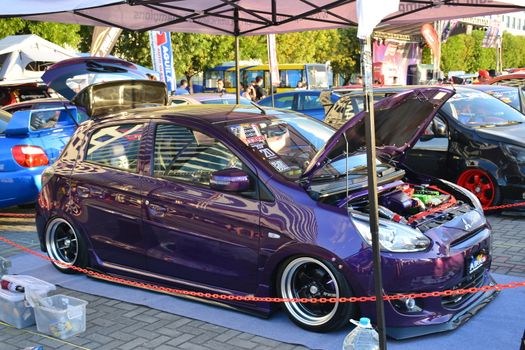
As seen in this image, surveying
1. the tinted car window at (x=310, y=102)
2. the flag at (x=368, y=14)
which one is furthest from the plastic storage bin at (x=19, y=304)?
the tinted car window at (x=310, y=102)

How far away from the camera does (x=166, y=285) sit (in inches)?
200

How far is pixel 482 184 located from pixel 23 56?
12987 millimetres

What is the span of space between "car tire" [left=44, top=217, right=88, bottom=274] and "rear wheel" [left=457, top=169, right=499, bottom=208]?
5.13 meters

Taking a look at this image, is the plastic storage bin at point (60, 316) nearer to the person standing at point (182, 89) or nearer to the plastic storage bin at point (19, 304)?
the plastic storage bin at point (19, 304)

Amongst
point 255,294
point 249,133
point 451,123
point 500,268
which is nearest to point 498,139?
point 451,123

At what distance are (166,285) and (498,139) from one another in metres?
4.90

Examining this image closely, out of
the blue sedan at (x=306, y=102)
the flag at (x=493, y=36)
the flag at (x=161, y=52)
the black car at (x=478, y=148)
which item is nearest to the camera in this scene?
the black car at (x=478, y=148)

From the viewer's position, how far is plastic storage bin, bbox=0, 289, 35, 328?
4727 mm

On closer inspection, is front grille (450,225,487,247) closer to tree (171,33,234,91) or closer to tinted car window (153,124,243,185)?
tinted car window (153,124,243,185)

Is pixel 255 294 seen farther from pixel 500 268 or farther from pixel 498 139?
pixel 498 139

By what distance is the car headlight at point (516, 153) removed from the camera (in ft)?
24.4

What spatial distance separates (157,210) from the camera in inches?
197

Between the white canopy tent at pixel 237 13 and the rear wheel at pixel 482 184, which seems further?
the rear wheel at pixel 482 184

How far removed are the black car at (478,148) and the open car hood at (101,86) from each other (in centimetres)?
358
